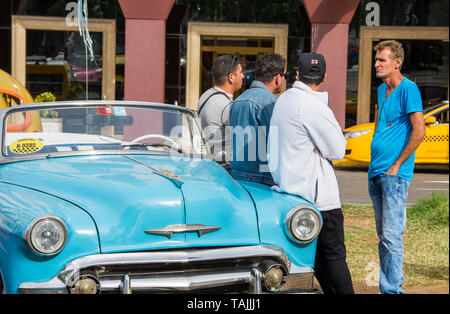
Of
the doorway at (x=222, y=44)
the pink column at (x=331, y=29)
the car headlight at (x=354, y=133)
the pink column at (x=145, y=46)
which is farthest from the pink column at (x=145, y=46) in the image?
the car headlight at (x=354, y=133)

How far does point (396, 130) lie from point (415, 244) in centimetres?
262

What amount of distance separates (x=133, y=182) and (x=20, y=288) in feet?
2.99

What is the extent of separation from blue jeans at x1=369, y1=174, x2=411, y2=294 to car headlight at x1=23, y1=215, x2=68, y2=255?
95.1 inches

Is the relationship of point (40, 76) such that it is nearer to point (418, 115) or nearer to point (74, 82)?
point (74, 82)

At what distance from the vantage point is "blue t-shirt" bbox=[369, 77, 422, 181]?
472 centimetres

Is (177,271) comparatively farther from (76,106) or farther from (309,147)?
(76,106)

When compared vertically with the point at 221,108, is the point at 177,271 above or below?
below

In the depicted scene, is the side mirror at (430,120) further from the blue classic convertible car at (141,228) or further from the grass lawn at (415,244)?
the blue classic convertible car at (141,228)

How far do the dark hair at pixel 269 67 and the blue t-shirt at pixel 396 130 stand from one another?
867 millimetres

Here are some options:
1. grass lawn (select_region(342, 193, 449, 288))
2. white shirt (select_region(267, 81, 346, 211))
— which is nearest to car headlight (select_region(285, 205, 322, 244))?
white shirt (select_region(267, 81, 346, 211))

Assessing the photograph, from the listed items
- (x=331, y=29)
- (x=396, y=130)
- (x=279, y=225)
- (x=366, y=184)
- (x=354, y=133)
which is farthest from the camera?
(x=331, y=29)

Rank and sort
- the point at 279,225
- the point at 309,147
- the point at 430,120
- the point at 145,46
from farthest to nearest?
the point at 145,46 < the point at 430,120 < the point at 309,147 < the point at 279,225

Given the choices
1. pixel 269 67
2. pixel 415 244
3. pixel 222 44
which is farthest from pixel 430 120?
pixel 269 67

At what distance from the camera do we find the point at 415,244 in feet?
22.9
